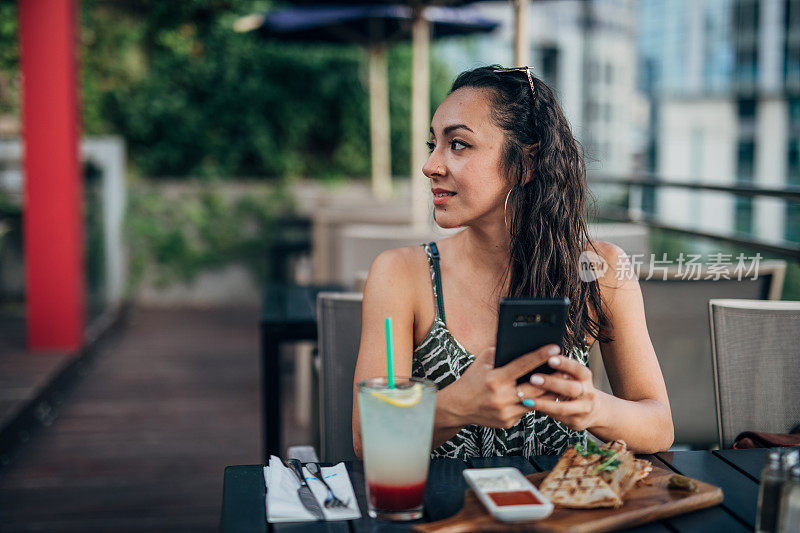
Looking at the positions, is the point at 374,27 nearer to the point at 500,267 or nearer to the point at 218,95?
the point at 218,95

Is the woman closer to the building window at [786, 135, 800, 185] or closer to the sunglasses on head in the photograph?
the sunglasses on head

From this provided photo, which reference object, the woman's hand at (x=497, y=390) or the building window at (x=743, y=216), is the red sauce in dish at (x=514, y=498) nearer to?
the woman's hand at (x=497, y=390)

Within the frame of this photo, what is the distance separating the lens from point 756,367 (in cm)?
172

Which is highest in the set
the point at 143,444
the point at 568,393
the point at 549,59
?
the point at 549,59

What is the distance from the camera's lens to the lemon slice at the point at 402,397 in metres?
0.98

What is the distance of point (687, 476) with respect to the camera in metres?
1.17

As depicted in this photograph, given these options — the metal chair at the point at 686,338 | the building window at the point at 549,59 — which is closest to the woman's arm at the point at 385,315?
the metal chair at the point at 686,338

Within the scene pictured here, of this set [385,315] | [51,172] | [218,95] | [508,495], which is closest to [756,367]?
[385,315]

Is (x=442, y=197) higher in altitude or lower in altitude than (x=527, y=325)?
higher

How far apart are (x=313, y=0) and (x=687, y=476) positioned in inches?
169

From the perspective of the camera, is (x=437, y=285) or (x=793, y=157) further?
(x=793, y=157)

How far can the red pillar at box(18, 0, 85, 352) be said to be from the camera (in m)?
4.47

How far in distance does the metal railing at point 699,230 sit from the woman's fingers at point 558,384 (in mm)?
766

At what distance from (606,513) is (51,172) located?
4.29m
